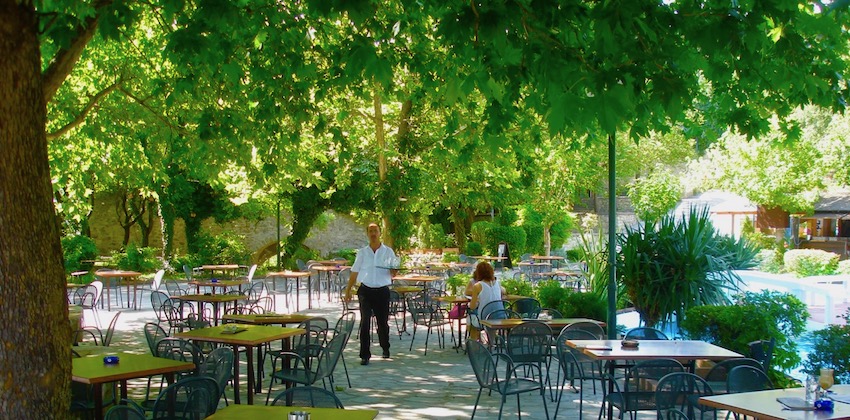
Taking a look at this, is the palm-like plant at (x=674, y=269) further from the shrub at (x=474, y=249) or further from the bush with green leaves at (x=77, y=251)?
the shrub at (x=474, y=249)

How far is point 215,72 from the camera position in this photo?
7.62 meters

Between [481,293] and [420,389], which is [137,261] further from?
[420,389]

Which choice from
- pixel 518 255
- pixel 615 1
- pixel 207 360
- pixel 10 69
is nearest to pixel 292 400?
pixel 207 360

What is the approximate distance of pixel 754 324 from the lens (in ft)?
25.8

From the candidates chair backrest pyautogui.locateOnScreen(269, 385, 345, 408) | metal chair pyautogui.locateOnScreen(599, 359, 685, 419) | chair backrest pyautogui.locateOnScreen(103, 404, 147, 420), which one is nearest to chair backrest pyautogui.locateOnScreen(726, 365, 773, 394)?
metal chair pyautogui.locateOnScreen(599, 359, 685, 419)

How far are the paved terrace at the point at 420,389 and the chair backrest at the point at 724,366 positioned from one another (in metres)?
1.01

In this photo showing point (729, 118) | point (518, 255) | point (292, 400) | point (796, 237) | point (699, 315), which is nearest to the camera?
point (292, 400)

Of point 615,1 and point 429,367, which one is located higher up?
point 615,1

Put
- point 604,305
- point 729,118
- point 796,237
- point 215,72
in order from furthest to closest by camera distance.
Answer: point 796,237, point 604,305, point 215,72, point 729,118

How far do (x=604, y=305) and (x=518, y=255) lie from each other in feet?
54.1

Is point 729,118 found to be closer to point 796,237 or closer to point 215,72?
point 215,72

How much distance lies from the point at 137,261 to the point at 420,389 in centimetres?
1772

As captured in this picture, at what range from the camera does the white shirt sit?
954cm

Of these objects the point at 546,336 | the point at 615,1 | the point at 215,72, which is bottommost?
the point at 546,336
